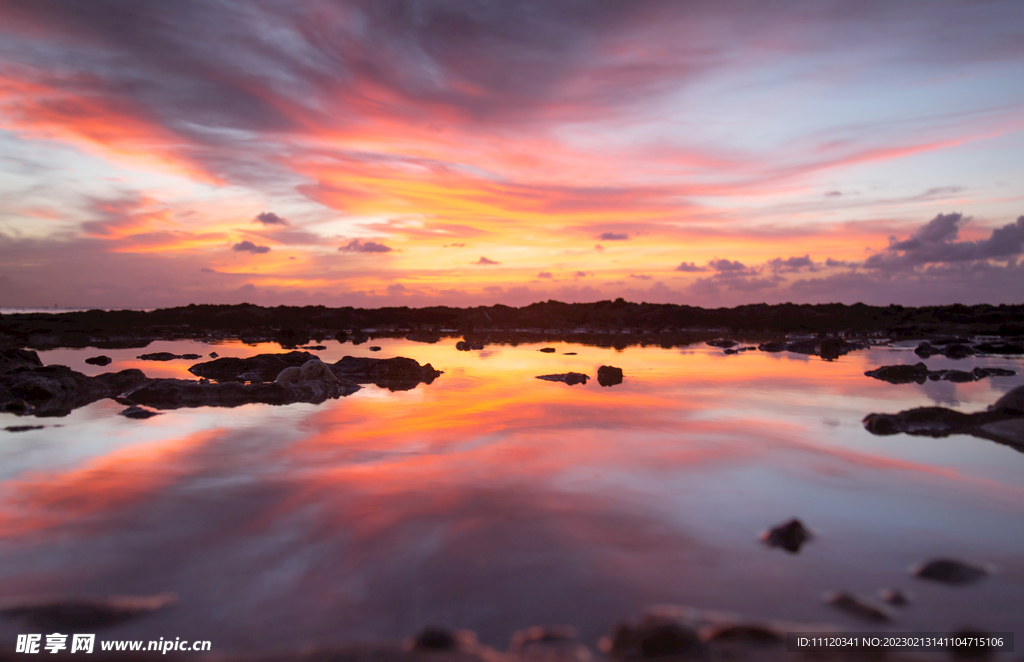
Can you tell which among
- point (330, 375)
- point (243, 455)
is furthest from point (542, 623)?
point (330, 375)

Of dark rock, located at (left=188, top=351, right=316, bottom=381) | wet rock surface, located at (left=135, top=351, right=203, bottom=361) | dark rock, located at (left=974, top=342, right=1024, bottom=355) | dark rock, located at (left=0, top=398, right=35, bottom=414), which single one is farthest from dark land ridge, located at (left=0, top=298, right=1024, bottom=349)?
dark rock, located at (left=0, top=398, right=35, bottom=414)

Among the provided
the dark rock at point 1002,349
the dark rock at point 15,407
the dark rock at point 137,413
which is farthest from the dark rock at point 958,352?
the dark rock at point 15,407

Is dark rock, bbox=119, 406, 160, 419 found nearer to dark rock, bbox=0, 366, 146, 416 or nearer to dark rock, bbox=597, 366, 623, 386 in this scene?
dark rock, bbox=0, 366, 146, 416

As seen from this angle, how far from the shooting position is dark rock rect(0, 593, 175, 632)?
139 inches

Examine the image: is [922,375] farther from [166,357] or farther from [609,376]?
[166,357]

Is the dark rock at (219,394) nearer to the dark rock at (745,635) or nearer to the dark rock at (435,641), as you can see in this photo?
the dark rock at (435,641)

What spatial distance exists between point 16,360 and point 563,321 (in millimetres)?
48020

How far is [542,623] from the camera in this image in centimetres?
358

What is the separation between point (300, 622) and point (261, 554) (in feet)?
3.81

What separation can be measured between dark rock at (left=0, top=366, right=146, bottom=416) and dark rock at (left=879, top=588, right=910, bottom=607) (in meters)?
12.6

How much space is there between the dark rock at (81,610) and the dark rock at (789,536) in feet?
15.6

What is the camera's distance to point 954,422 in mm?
9086

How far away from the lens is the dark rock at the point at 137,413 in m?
9.91

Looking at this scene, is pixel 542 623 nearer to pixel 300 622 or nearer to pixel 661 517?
pixel 300 622
